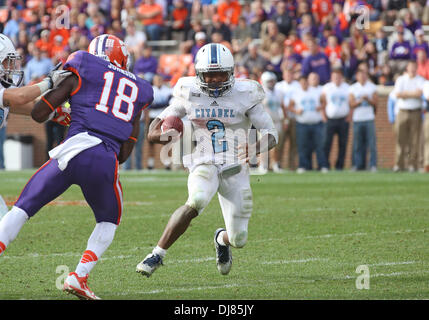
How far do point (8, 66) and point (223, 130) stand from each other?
1528 millimetres

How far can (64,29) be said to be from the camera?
1800cm

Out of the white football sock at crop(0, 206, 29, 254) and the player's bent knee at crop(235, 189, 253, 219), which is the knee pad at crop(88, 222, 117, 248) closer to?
the white football sock at crop(0, 206, 29, 254)

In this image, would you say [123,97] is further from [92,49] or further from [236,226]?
[236,226]

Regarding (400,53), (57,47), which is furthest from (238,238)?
(57,47)

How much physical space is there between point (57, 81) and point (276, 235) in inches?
135

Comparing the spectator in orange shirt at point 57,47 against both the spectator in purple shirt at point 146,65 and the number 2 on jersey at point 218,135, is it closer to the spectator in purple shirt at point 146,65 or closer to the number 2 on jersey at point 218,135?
the spectator in purple shirt at point 146,65

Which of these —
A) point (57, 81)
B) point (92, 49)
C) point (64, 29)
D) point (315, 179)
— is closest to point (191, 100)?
point (92, 49)

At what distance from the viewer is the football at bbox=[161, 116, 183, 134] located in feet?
19.3

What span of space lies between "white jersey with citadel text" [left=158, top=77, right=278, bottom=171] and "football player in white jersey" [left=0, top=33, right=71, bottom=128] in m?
1.03

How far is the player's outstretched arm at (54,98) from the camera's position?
4969mm

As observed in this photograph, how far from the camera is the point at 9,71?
554 cm

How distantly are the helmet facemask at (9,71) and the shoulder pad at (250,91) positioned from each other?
1.51m

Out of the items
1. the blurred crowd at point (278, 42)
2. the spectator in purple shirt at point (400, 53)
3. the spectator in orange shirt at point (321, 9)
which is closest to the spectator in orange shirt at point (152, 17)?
the blurred crowd at point (278, 42)

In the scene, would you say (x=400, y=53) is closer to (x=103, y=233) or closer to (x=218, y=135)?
(x=218, y=135)
